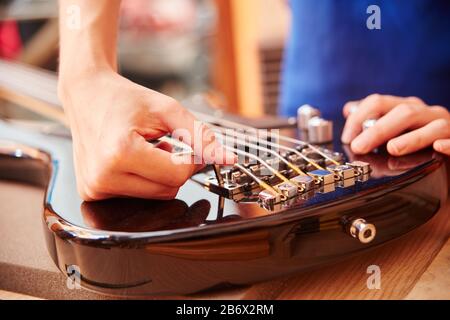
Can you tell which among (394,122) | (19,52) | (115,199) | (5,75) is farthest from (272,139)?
(19,52)

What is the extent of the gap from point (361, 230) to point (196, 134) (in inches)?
8.6

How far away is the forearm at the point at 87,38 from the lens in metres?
0.69

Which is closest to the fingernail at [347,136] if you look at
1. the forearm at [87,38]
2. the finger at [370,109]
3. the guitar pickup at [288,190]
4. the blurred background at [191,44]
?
the finger at [370,109]

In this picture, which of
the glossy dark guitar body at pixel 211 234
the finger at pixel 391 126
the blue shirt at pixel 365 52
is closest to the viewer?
the glossy dark guitar body at pixel 211 234

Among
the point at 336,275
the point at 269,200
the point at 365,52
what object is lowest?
the point at 336,275

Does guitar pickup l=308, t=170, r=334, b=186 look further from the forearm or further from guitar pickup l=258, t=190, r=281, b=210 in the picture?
the forearm

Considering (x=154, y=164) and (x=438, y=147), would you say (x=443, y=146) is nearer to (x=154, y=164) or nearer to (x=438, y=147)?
(x=438, y=147)

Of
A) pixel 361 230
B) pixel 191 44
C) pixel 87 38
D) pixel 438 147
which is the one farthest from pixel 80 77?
pixel 191 44

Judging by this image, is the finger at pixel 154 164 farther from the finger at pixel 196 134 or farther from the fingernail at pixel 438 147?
the fingernail at pixel 438 147

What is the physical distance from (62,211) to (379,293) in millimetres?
398

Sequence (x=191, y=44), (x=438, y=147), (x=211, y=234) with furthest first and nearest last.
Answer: (x=191, y=44), (x=438, y=147), (x=211, y=234)

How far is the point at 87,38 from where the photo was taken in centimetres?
72

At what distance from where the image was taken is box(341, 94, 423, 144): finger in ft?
2.60
